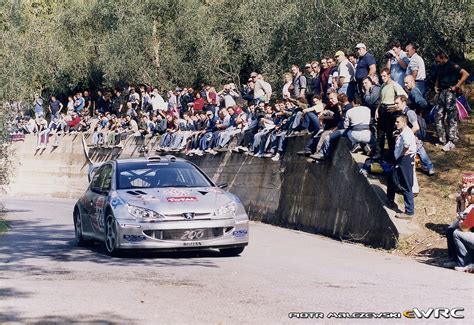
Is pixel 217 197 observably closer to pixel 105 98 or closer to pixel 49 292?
pixel 49 292

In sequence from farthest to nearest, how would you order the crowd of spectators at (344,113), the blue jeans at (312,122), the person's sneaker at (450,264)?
1. the blue jeans at (312,122)
2. the crowd of spectators at (344,113)
3. the person's sneaker at (450,264)

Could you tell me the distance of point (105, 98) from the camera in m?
47.5

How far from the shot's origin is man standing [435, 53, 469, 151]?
19750mm

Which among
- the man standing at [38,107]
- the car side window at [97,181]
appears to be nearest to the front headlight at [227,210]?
the car side window at [97,181]

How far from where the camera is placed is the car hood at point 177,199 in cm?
1438

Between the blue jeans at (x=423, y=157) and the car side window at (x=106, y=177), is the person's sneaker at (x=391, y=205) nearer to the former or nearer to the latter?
the blue jeans at (x=423, y=157)

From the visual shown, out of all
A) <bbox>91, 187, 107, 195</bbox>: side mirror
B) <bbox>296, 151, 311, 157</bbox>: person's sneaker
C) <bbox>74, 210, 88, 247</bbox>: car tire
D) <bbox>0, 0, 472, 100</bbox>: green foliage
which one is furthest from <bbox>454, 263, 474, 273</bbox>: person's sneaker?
<bbox>0, 0, 472, 100</bbox>: green foliage

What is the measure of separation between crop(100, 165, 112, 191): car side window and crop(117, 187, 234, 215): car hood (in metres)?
0.65

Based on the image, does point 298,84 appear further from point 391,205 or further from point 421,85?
point 391,205

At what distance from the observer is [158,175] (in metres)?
15.9

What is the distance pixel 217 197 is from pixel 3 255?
3709 mm

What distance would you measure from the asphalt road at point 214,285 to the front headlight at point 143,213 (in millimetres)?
670

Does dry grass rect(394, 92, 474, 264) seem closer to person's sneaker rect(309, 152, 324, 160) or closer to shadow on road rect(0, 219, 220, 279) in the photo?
person's sneaker rect(309, 152, 324, 160)

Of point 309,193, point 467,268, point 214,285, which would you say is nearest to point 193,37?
point 309,193
